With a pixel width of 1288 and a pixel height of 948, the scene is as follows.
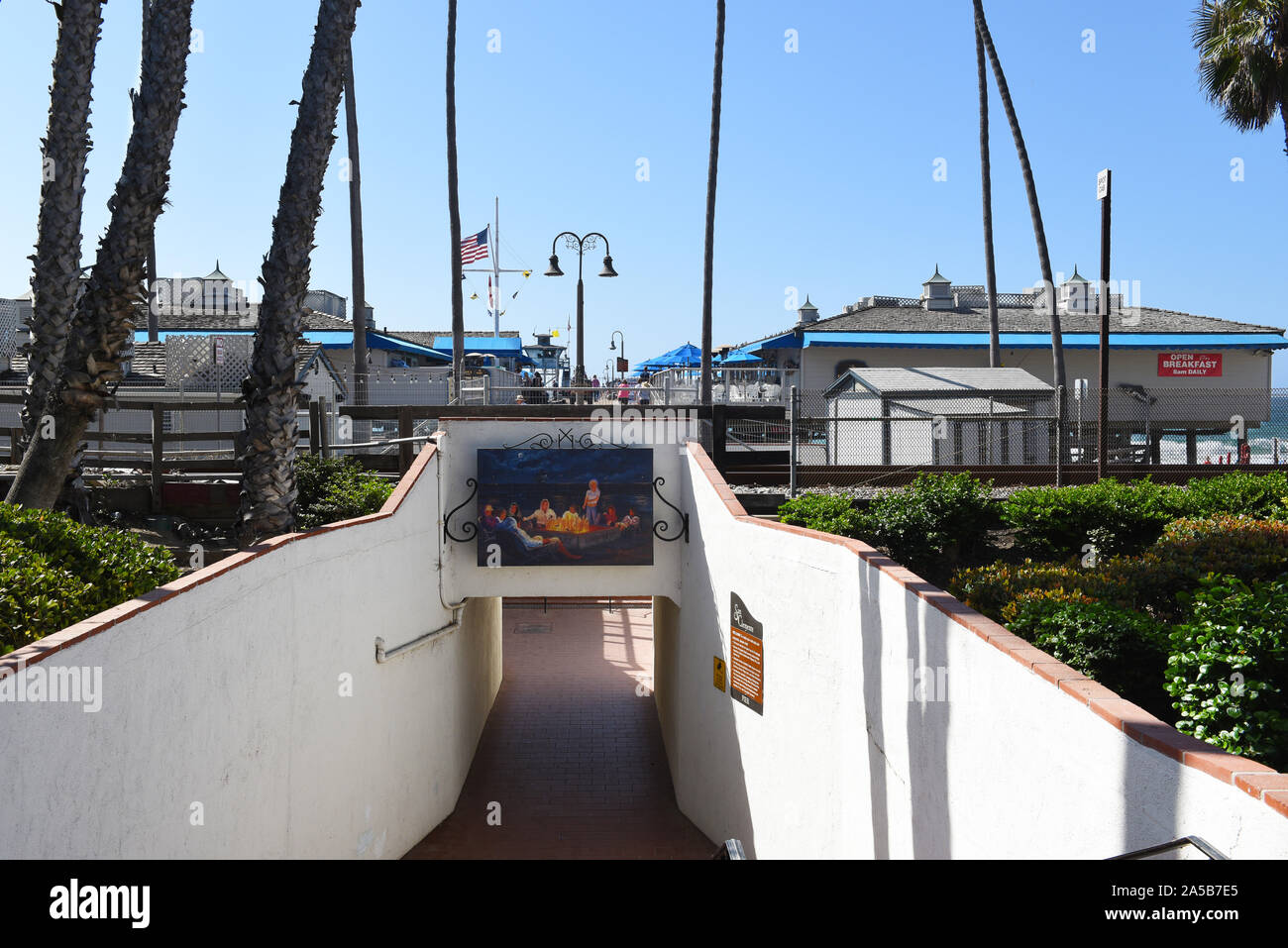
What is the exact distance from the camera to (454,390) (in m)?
20.8

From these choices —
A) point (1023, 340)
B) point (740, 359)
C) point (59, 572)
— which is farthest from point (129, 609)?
point (740, 359)

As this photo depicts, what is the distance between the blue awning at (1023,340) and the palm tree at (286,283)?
845 inches

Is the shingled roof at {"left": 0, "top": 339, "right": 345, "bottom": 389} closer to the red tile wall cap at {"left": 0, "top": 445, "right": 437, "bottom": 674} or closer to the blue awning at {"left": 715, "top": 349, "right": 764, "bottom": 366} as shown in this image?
the red tile wall cap at {"left": 0, "top": 445, "right": 437, "bottom": 674}

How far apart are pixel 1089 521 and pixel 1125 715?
8315mm

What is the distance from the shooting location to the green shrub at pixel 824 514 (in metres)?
10.9

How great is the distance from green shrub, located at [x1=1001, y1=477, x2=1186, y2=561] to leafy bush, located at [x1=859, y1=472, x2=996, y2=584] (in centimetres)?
49

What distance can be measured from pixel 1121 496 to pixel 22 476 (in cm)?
1245

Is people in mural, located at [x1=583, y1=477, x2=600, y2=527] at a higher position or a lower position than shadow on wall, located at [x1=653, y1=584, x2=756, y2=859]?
higher

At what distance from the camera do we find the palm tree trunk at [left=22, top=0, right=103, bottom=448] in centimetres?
986

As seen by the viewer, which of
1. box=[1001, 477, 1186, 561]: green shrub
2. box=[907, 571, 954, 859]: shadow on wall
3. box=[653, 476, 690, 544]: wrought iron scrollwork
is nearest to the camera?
box=[907, 571, 954, 859]: shadow on wall

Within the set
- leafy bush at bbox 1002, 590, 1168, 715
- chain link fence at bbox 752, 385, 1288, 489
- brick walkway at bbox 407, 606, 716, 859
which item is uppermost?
chain link fence at bbox 752, 385, 1288, 489

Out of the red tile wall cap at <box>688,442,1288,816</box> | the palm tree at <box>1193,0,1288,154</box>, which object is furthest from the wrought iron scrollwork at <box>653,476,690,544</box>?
the palm tree at <box>1193,0,1288,154</box>

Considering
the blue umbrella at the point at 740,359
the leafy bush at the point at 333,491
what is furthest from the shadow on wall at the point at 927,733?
the blue umbrella at the point at 740,359
